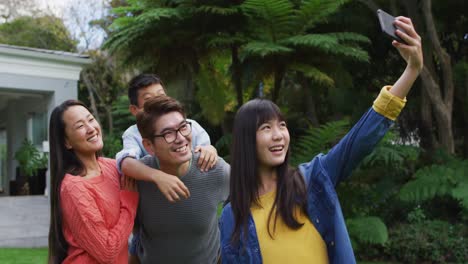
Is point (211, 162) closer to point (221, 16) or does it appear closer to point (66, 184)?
point (66, 184)

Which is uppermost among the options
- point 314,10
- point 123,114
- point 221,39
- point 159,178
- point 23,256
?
point 314,10

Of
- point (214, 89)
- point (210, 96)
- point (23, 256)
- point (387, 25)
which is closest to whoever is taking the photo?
point (387, 25)

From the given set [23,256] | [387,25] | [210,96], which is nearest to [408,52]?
[387,25]

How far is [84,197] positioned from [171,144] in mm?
366

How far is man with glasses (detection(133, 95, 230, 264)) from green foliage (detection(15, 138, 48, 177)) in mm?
12048

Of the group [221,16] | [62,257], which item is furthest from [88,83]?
[62,257]

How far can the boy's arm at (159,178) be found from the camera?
1.99 meters

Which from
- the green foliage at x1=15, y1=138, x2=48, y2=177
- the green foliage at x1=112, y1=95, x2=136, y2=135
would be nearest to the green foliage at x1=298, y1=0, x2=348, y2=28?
the green foliage at x1=112, y1=95, x2=136, y2=135

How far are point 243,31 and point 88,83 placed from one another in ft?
35.2

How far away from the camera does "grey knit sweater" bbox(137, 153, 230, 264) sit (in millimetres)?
2215

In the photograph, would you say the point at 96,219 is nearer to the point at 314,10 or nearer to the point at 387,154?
the point at 387,154

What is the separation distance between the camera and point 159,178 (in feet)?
6.67

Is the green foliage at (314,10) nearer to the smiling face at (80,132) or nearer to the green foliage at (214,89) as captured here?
the green foliage at (214,89)

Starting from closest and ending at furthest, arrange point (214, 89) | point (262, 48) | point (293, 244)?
1. point (293, 244)
2. point (262, 48)
3. point (214, 89)
